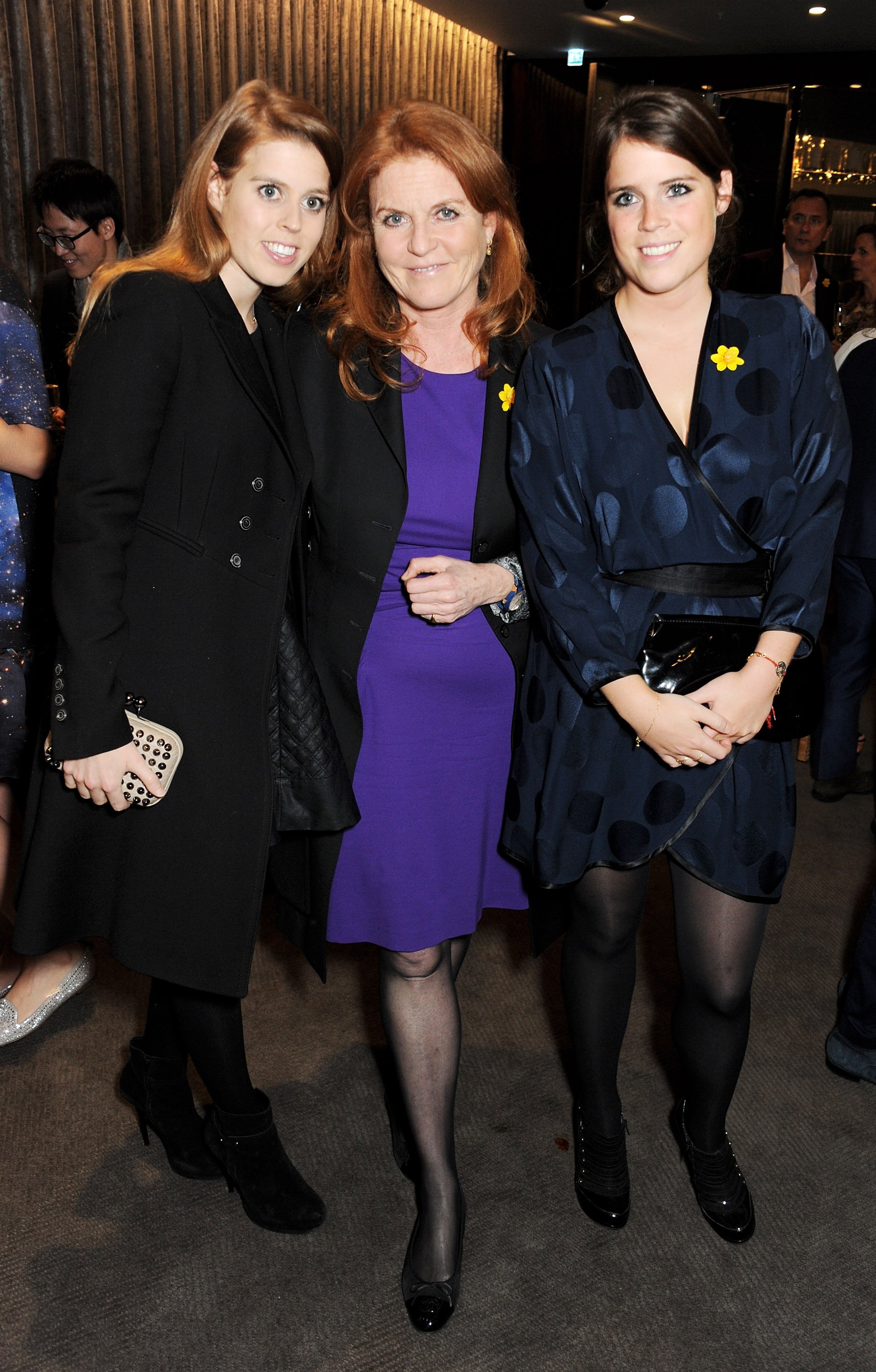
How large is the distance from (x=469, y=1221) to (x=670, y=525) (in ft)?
4.29

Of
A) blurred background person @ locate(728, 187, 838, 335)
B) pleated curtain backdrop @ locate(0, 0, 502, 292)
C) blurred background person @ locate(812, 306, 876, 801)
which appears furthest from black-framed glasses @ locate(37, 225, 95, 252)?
blurred background person @ locate(728, 187, 838, 335)

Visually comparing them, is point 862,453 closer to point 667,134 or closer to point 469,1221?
point 667,134

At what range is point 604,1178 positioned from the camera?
2.01 meters

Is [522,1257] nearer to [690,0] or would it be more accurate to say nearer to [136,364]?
[136,364]

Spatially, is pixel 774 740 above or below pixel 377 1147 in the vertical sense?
above

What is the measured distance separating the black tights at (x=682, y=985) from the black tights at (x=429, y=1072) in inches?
9.5

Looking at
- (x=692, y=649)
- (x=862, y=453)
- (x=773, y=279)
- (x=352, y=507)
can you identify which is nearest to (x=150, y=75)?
(x=773, y=279)

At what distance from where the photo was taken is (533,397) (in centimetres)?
169

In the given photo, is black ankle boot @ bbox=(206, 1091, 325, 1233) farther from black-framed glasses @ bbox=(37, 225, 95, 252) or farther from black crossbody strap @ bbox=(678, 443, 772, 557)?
black-framed glasses @ bbox=(37, 225, 95, 252)

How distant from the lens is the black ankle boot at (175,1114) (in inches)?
82.3

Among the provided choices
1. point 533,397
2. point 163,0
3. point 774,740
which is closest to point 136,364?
point 533,397

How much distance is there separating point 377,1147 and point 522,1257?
0.39 metres

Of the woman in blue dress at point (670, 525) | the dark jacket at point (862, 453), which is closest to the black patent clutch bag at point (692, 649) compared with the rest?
the woman in blue dress at point (670, 525)

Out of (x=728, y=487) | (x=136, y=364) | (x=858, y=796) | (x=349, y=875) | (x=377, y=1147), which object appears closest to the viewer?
(x=136, y=364)
